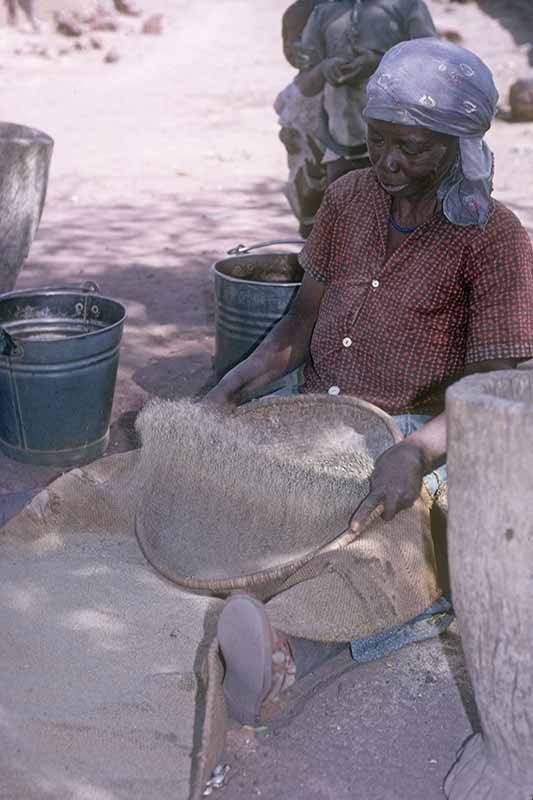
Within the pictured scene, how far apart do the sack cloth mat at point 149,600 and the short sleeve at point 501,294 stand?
311 millimetres

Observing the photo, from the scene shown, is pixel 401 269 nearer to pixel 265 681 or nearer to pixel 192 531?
pixel 192 531

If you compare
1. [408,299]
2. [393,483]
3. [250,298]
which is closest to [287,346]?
[408,299]

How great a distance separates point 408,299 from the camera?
97.3 inches

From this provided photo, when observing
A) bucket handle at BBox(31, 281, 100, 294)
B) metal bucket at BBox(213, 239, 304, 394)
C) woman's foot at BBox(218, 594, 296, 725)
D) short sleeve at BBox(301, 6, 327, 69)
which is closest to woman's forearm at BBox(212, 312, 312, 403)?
metal bucket at BBox(213, 239, 304, 394)

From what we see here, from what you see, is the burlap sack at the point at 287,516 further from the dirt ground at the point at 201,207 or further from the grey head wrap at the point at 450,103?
the grey head wrap at the point at 450,103

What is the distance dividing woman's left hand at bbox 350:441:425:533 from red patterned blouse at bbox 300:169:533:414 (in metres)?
0.33

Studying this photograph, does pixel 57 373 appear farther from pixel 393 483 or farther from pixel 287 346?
pixel 393 483

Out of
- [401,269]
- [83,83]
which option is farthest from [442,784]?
[83,83]

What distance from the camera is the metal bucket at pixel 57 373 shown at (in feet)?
10.9

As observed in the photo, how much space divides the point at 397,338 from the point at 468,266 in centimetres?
25

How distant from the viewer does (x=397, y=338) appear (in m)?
2.49

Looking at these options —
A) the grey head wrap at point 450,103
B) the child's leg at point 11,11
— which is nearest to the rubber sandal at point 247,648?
the grey head wrap at point 450,103

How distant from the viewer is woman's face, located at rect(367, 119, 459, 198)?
90.4 inches

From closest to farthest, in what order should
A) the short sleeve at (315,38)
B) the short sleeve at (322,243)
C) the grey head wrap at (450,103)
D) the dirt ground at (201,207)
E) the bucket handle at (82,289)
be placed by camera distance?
the dirt ground at (201,207)
the grey head wrap at (450,103)
the short sleeve at (322,243)
the bucket handle at (82,289)
the short sleeve at (315,38)
